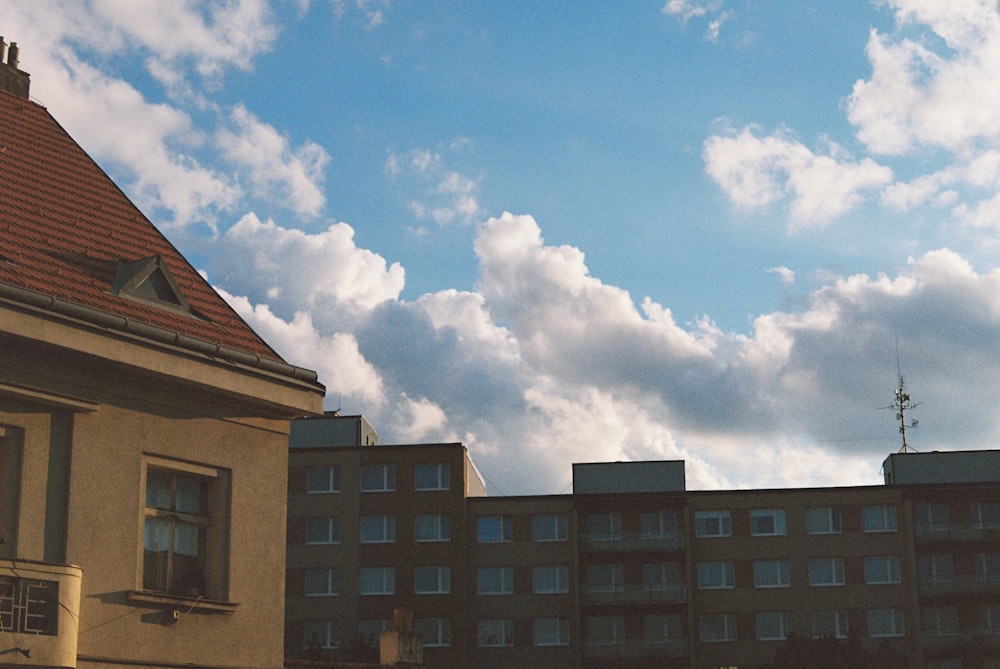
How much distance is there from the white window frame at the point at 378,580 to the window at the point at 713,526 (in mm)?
18051

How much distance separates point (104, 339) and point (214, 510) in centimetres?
292

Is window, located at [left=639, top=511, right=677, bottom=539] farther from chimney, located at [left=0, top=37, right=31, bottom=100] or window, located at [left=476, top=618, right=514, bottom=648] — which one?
chimney, located at [left=0, top=37, right=31, bottom=100]

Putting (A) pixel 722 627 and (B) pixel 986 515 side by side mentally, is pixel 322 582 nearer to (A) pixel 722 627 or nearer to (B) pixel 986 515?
(A) pixel 722 627

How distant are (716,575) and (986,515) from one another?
1584 cm

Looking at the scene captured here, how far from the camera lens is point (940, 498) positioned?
83000mm

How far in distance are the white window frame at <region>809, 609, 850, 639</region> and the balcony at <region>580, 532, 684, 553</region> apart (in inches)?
343

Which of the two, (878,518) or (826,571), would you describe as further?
(878,518)

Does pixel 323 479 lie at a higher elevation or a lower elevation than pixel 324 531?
higher

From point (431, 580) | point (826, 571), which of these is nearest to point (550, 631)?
point (431, 580)

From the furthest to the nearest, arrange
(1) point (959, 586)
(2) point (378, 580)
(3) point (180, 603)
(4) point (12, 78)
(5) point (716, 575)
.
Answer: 1. (5) point (716, 575)
2. (2) point (378, 580)
3. (1) point (959, 586)
4. (4) point (12, 78)
5. (3) point (180, 603)

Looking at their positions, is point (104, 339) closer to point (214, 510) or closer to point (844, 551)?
point (214, 510)

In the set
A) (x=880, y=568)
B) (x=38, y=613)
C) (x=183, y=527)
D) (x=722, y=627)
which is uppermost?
(x=880, y=568)

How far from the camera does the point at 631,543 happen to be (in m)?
83.5

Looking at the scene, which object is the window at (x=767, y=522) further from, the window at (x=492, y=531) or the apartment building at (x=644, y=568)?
the window at (x=492, y=531)
